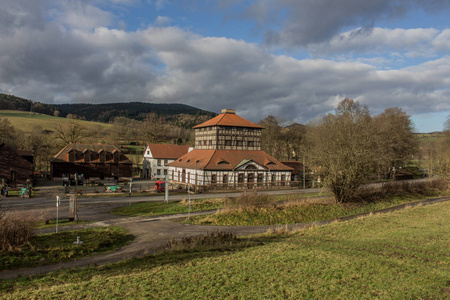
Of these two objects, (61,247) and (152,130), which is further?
(152,130)

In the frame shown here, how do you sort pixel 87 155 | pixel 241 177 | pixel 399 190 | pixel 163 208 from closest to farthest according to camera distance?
pixel 163 208 → pixel 399 190 → pixel 241 177 → pixel 87 155

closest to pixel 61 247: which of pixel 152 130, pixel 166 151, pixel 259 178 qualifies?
pixel 259 178

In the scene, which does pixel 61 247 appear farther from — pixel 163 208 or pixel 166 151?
pixel 166 151

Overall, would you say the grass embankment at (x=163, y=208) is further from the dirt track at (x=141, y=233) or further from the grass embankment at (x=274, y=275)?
the grass embankment at (x=274, y=275)

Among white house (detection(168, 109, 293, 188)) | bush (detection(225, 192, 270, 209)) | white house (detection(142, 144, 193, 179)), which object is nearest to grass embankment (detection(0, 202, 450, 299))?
bush (detection(225, 192, 270, 209))

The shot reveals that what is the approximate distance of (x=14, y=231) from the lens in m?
13.6

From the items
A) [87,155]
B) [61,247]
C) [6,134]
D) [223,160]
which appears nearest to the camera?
[61,247]

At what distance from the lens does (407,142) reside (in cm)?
6412

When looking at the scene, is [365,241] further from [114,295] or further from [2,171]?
[2,171]

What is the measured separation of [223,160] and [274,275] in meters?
36.2

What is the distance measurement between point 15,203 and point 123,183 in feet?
68.9

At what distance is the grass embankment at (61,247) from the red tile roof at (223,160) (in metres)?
26.1

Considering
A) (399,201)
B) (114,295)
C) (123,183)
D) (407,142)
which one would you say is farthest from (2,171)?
(407,142)

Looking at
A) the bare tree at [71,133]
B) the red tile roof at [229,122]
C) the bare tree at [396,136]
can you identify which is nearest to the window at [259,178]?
the red tile roof at [229,122]
